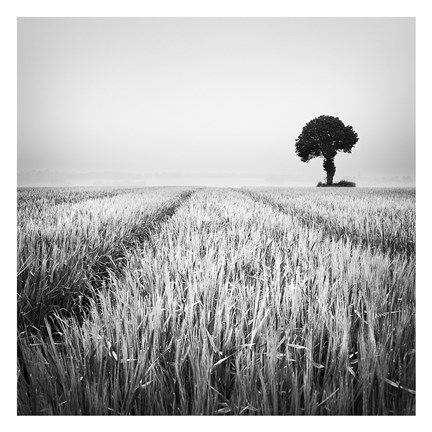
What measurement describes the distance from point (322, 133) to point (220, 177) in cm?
81

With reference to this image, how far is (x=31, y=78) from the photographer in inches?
80.8

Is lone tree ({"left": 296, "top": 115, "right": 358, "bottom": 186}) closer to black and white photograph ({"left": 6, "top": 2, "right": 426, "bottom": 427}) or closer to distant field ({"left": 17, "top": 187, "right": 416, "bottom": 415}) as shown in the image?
black and white photograph ({"left": 6, "top": 2, "right": 426, "bottom": 427})

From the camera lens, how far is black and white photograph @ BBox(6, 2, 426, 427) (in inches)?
47.4

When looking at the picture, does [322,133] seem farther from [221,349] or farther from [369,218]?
[221,349]

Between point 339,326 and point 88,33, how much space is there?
2.07m

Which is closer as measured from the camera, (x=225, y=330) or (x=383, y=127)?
(x=225, y=330)

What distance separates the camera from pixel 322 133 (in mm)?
2117

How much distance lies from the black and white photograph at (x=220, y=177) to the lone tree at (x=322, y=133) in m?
0.01

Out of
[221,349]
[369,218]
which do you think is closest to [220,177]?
[369,218]

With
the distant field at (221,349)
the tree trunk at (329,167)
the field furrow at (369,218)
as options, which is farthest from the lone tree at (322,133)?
the distant field at (221,349)

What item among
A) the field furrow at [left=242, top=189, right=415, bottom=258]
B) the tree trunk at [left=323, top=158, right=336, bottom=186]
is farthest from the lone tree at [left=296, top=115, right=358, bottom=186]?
the field furrow at [left=242, top=189, right=415, bottom=258]
